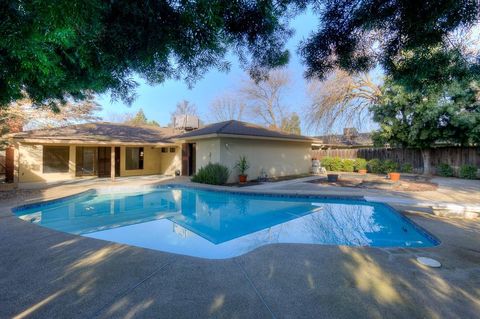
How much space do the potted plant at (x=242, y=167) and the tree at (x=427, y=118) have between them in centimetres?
900

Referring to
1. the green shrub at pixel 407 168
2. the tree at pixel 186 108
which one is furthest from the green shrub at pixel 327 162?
the tree at pixel 186 108

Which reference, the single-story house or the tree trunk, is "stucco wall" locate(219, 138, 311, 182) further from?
the tree trunk

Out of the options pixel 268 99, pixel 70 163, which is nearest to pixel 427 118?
pixel 268 99

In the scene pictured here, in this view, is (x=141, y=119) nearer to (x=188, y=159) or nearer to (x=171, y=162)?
(x=171, y=162)

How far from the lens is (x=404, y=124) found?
15.9 m

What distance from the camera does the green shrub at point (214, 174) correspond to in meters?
12.9

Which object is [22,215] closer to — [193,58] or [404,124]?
[193,58]

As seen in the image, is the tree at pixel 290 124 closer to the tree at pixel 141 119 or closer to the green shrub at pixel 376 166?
the green shrub at pixel 376 166

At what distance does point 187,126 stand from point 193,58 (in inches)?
768

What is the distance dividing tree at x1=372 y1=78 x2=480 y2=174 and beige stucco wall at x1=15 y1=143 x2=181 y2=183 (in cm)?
1498

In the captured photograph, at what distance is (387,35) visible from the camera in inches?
115

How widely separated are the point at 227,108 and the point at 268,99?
6.84 meters

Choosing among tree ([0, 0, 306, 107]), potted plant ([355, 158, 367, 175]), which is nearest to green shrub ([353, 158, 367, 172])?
potted plant ([355, 158, 367, 175])

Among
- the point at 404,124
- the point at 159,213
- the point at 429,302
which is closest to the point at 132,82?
the point at 429,302
